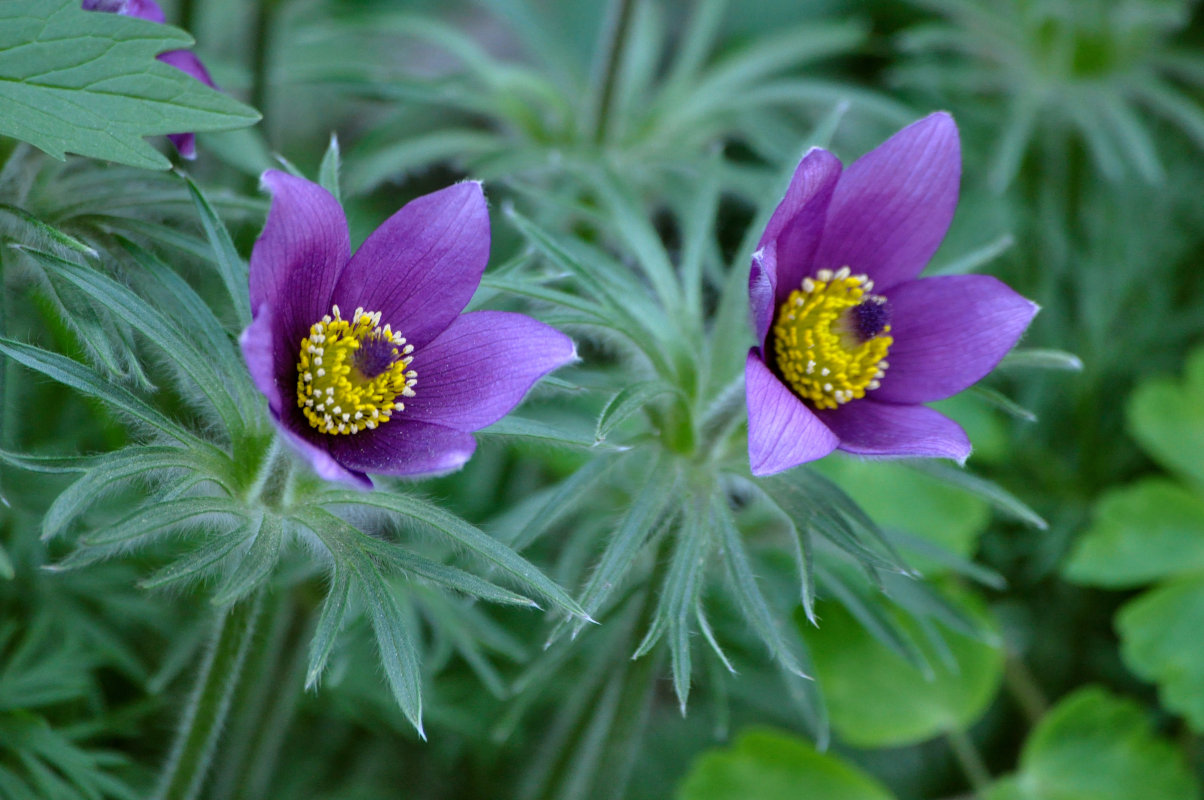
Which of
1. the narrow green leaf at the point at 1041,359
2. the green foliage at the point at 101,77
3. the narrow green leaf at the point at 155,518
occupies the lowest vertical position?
the narrow green leaf at the point at 155,518

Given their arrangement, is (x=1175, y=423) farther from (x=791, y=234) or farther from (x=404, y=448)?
(x=404, y=448)

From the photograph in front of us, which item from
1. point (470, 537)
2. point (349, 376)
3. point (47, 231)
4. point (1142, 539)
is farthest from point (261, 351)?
point (1142, 539)

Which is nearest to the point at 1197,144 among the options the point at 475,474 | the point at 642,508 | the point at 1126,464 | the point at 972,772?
the point at 1126,464

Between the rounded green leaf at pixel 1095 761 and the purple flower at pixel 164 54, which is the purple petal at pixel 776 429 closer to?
the purple flower at pixel 164 54

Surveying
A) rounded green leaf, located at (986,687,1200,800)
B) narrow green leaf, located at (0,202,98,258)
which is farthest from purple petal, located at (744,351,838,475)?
rounded green leaf, located at (986,687,1200,800)

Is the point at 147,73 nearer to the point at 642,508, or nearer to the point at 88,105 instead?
the point at 88,105

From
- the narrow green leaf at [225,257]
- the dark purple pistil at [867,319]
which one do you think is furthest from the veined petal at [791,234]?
the narrow green leaf at [225,257]

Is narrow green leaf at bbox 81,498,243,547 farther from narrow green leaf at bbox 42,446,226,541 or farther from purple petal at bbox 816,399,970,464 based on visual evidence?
purple petal at bbox 816,399,970,464
